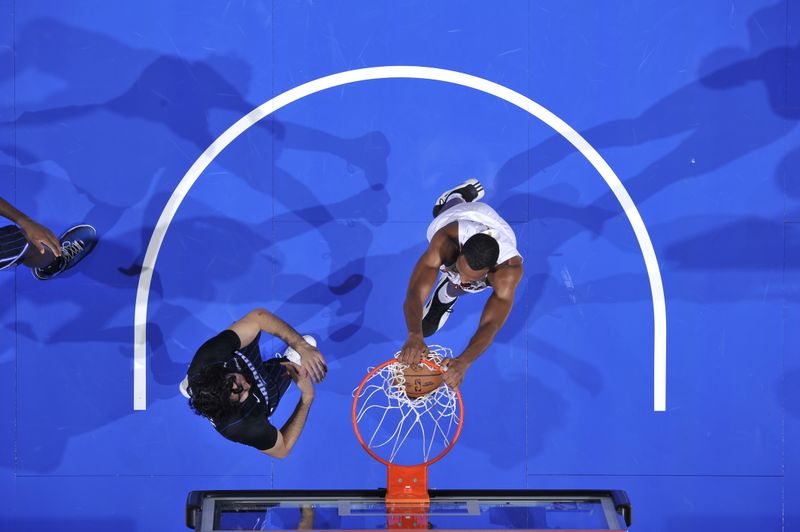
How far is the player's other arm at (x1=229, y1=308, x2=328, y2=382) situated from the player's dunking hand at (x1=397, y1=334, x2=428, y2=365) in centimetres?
85

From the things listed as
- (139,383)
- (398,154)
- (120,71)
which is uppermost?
(120,71)

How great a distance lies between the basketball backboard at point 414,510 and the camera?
570 cm

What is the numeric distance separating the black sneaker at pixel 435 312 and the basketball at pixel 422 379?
32.9 inches

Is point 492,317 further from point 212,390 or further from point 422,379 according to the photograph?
point 212,390

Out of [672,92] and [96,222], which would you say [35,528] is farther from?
[672,92]

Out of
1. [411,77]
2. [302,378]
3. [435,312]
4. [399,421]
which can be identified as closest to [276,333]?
[302,378]

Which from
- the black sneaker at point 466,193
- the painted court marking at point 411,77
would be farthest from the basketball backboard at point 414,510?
the black sneaker at point 466,193

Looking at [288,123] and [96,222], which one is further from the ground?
[288,123]

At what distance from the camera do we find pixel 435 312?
23.6 feet

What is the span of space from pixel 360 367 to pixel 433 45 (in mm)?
3242

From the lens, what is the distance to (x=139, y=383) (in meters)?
7.59

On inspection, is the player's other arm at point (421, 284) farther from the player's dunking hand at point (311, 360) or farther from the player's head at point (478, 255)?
the player's dunking hand at point (311, 360)

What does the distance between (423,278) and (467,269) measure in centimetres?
44

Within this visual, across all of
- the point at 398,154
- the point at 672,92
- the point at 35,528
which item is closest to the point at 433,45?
the point at 398,154
